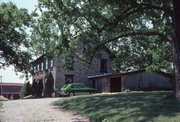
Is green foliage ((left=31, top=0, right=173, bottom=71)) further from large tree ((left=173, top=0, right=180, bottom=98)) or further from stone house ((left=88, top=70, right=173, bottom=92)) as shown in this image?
stone house ((left=88, top=70, right=173, bottom=92))

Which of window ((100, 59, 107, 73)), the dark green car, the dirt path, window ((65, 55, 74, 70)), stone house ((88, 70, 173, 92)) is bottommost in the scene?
the dirt path

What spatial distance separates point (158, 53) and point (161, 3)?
865 cm

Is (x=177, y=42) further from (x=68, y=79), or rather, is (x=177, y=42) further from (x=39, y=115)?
(x=68, y=79)

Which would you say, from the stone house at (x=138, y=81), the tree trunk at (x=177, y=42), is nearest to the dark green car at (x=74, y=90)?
the stone house at (x=138, y=81)

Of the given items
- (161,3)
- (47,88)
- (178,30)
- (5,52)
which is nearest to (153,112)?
(178,30)

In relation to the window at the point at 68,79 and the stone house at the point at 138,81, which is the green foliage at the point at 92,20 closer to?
the stone house at the point at 138,81

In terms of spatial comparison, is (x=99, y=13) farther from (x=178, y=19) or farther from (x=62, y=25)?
(x=178, y=19)

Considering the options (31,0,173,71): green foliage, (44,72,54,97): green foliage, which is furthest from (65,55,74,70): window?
(44,72,54,97): green foliage

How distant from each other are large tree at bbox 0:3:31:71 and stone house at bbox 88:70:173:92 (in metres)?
13.3

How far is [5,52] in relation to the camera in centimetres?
3791

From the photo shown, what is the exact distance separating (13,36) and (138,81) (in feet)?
74.0

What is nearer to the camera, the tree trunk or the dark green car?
the tree trunk

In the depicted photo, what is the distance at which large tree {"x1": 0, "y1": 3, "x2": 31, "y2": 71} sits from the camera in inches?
1448

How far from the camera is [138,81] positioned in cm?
3173
